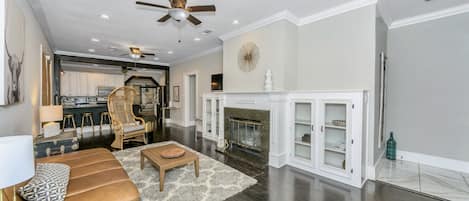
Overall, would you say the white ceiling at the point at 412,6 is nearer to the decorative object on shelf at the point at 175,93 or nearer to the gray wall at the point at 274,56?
the gray wall at the point at 274,56

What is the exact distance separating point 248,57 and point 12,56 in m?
3.33

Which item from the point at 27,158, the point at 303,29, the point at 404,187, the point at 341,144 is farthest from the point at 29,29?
the point at 404,187

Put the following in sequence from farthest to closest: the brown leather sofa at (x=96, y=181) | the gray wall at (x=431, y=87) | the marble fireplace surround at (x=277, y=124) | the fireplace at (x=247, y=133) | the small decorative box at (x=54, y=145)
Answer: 1. the fireplace at (x=247, y=133)
2. the marble fireplace surround at (x=277, y=124)
3. the gray wall at (x=431, y=87)
4. the small decorative box at (x=54, y=145)
5. the brown leather sofa at (x=96, y=181)

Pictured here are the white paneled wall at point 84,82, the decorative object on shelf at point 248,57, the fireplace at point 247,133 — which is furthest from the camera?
the white paneled wall at point 84,82

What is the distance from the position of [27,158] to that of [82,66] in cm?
969

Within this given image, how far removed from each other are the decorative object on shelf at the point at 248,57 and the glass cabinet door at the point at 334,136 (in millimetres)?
1608

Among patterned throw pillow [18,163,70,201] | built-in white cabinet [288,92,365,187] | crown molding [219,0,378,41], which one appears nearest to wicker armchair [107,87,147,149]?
patterned throw pillow [18,163,70,201]

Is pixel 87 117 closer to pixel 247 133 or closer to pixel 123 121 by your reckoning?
pixel 123 121

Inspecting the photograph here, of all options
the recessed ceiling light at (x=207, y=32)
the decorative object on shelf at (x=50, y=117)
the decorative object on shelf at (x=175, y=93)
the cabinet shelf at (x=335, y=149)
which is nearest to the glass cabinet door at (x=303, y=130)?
the cabinet shelf at (x=335, y=149)

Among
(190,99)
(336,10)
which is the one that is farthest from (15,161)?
(190,99)

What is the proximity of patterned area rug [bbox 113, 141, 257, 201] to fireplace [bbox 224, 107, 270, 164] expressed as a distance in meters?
0.68

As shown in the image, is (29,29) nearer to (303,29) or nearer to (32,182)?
(32,182)

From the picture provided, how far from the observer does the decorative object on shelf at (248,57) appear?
388cm

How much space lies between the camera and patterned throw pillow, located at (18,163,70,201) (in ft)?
4.35
